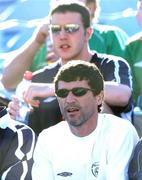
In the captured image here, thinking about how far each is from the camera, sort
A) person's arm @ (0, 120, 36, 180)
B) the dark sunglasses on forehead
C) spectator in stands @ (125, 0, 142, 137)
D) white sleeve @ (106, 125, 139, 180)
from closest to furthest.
Answer: white sleeve @ (106, 125, 139, 180), person's arm @ (0, 120, 36, 180), the dark sunglasses on forehead, spectator in stands @ (125, 0, 142, 137)

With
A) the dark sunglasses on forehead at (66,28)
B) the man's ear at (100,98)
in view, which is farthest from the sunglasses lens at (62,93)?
the dark sunglasses on forehead at (66,28)

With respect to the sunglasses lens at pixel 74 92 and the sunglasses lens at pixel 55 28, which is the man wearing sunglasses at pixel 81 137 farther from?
the sunglasses lens at pixel 55 28

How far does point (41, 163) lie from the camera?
2479mm

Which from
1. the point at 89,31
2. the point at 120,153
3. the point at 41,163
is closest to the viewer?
the point at 120,153

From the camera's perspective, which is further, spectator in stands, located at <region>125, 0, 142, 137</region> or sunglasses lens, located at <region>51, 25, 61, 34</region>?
spectator in stands, located at <region>125, 0, 142, 137</region>

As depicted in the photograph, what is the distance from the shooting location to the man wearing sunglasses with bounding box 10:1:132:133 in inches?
110

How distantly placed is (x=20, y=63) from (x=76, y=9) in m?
0.46

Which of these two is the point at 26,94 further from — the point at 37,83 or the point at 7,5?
the point at 7,5

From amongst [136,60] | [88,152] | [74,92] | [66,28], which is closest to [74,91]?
[74,92]

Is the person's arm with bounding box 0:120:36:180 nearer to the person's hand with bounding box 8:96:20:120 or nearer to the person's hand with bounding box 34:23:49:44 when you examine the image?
the person's hand with bounding box 8:96:20:120

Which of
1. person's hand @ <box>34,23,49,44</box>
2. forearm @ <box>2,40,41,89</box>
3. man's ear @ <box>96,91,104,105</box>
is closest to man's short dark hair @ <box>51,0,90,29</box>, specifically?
person's hand @ <box>34,23,49,44</box>

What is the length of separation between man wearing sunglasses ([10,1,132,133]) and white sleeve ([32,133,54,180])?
1.16ft

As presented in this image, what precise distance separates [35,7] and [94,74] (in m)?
0.84

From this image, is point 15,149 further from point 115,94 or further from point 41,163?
point 115,94
